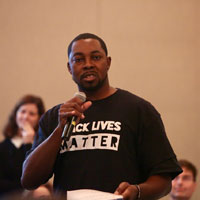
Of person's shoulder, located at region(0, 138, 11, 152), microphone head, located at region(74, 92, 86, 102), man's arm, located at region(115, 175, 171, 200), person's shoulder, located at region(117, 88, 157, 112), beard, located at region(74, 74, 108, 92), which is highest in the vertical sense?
beard, located at region(74, 74, 108, 92)

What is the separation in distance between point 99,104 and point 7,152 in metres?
1.82

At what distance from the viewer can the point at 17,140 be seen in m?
3.57

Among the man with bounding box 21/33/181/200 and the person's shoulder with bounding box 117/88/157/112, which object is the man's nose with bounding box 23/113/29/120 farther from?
the person's shoulder with bounding box 117/88/157/112

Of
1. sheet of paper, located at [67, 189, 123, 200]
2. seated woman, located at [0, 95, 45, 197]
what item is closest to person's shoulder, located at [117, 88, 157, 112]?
sheet of paper, located at [67, 189, 123, 200]

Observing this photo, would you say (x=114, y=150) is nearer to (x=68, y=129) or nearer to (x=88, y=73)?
(x=68, y=129)

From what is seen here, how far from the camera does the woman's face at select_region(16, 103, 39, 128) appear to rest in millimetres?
3559

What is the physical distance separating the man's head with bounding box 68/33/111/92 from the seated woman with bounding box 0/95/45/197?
Answer: 5.37 ft

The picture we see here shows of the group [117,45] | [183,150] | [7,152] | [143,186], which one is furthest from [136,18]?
[143,186]

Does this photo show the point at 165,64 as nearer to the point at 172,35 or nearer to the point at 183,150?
the point at 172,35

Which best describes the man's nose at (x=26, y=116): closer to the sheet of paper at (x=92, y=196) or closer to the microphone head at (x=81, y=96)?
the microphone head at (x=81, y=96)

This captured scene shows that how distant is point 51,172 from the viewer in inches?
71.9

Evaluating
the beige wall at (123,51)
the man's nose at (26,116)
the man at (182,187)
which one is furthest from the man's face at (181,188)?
the man's nose at (26,116)

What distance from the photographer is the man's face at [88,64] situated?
6.09 feet

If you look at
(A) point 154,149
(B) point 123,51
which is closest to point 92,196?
(A) point 154,149
